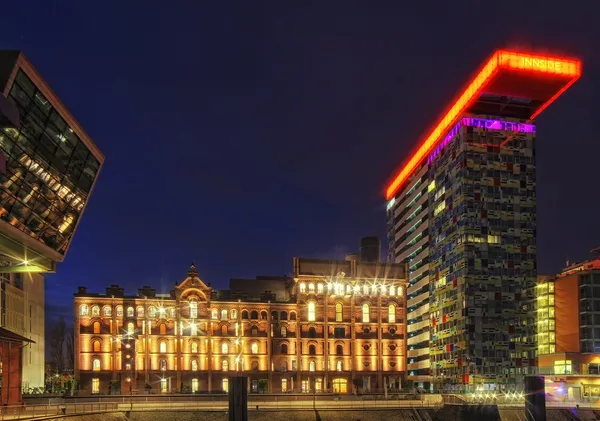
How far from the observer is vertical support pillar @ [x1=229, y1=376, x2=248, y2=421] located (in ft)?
182

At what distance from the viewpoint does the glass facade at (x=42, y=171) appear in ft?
156

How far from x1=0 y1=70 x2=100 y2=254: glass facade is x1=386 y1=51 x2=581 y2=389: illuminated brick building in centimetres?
8840

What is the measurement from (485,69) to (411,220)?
52014mm

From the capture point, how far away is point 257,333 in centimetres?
12850

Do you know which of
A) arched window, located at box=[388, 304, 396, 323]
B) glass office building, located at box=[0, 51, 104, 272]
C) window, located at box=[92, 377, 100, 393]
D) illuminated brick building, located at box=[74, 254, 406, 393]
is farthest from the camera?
arched window, located at box=[388, 304, 396, 323]

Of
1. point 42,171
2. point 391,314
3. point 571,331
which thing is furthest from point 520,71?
point 42,171

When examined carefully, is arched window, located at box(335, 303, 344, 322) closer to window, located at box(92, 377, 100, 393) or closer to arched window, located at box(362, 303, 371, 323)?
arched window, located at box(362, 303, 371, 323)

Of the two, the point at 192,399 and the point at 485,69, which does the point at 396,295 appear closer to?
the point at 485,69

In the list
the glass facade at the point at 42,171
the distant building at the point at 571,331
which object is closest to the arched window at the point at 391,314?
the distant building at the point at 571,331

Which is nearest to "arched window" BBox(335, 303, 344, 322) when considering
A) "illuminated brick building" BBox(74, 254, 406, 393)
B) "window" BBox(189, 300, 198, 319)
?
"illuminated brick building" BBox(74, 254, 406, 393)

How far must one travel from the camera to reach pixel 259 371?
12738 centimetres

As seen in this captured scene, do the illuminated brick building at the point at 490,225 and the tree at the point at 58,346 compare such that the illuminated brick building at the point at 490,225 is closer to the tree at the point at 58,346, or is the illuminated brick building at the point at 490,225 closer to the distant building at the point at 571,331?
the distant building at the point at 571,331

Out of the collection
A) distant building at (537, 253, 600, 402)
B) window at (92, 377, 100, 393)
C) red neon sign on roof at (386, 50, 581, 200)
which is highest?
red neon sign on roof at (386, 50, 581, 200)

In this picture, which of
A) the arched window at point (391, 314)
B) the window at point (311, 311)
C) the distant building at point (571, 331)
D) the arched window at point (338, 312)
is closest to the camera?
the distant building at point (571, 331)
